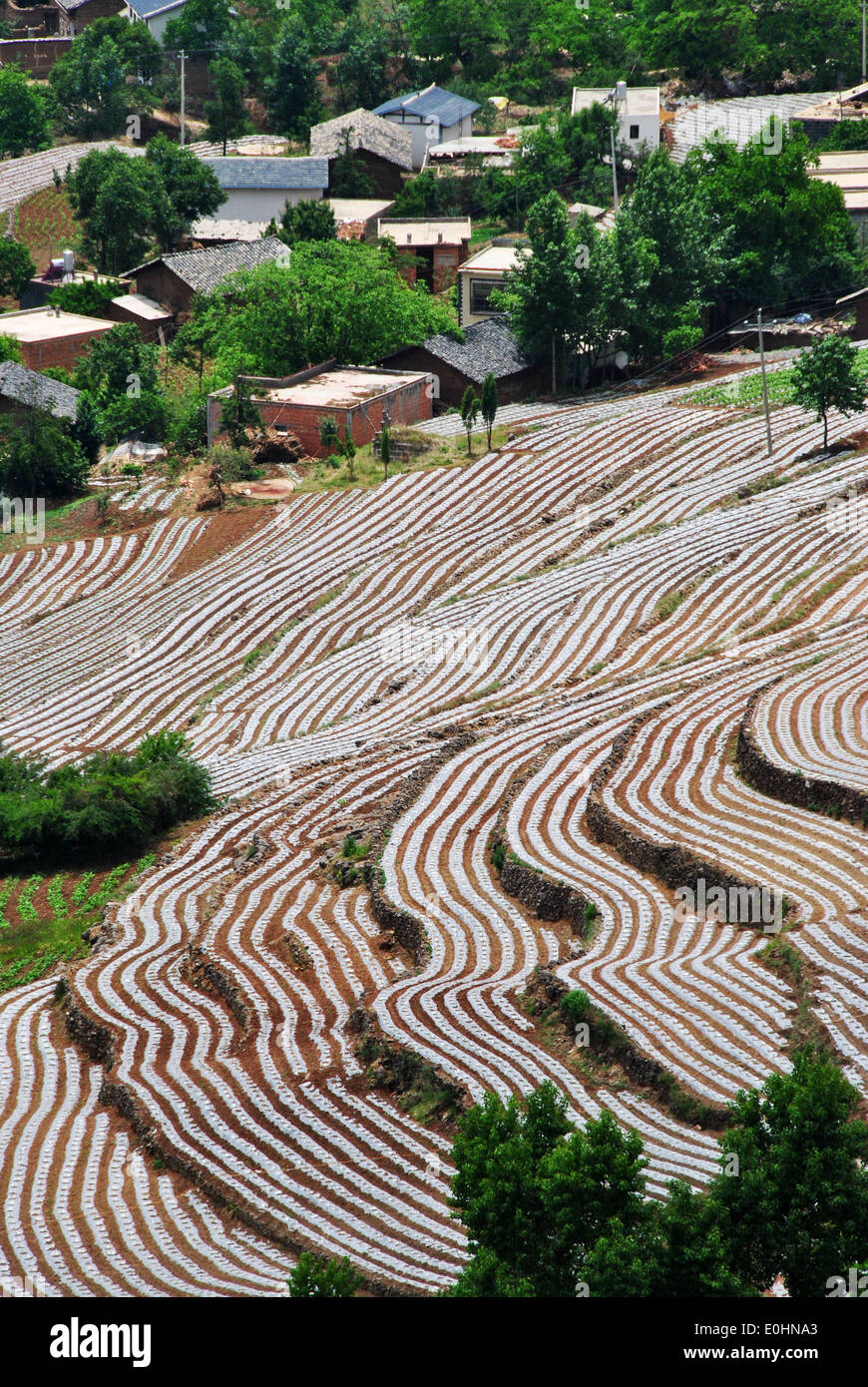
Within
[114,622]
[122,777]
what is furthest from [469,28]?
[122,777]

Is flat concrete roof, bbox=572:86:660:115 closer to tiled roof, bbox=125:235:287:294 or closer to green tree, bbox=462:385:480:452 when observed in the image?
tiled roof, bbox=125:235:287:294

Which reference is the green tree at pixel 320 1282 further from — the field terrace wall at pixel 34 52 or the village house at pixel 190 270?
the field terrace wall at pixel 34 52

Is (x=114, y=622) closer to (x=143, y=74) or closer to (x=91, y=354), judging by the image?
(x=91, y=354)

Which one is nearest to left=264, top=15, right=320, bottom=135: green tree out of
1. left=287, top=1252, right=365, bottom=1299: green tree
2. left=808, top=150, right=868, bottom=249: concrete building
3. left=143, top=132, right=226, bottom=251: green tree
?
left=143, top=132, right=226, bottom=251: green tree

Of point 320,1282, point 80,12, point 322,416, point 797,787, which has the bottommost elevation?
point 797,787

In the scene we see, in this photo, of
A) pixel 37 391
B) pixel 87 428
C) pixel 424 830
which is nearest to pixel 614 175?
pixel 87 428

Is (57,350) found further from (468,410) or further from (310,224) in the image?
(468,410)

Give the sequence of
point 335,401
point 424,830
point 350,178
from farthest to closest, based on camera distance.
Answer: point 350,178
point 335,401
point 424,830

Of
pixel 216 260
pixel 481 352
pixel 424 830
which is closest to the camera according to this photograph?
pixel 424 830
